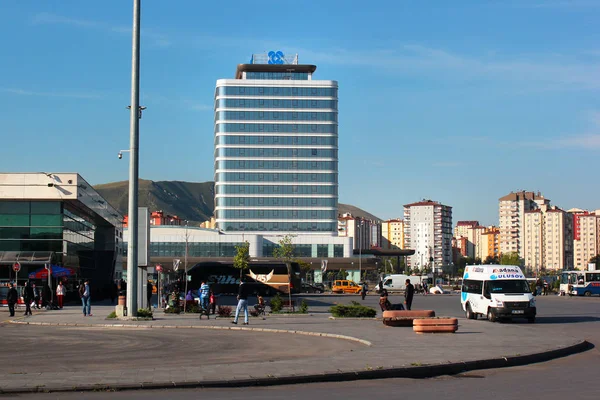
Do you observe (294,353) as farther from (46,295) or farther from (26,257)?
(26,257)

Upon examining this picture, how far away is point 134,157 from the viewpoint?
30.9 m

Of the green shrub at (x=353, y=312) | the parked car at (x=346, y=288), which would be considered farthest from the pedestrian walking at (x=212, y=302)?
the parked car at (x=346, y=288)

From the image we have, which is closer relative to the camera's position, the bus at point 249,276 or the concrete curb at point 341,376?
the concrete curb at point 341,376

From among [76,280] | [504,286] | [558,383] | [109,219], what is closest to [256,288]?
[109,219]

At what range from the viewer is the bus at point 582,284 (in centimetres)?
7779

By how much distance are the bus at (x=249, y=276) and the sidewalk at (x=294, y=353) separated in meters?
44.4

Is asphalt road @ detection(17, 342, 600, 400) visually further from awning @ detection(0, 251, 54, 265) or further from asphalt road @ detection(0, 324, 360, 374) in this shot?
awning @ detection(0, 251, 54, 265)

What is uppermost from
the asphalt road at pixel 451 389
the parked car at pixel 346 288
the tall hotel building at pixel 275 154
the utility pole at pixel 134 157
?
the tall hotel building at pixel 275 154

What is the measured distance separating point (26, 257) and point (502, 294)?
31.9 m

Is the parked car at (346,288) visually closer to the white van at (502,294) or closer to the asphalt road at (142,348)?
the white van at (502,294)

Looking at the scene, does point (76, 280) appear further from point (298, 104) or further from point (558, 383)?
point (298, 104)

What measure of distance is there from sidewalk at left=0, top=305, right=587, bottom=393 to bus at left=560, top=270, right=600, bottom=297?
53.5 meters

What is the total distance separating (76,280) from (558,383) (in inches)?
1952

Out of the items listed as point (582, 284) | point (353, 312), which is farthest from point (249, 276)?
point (353, 312)
